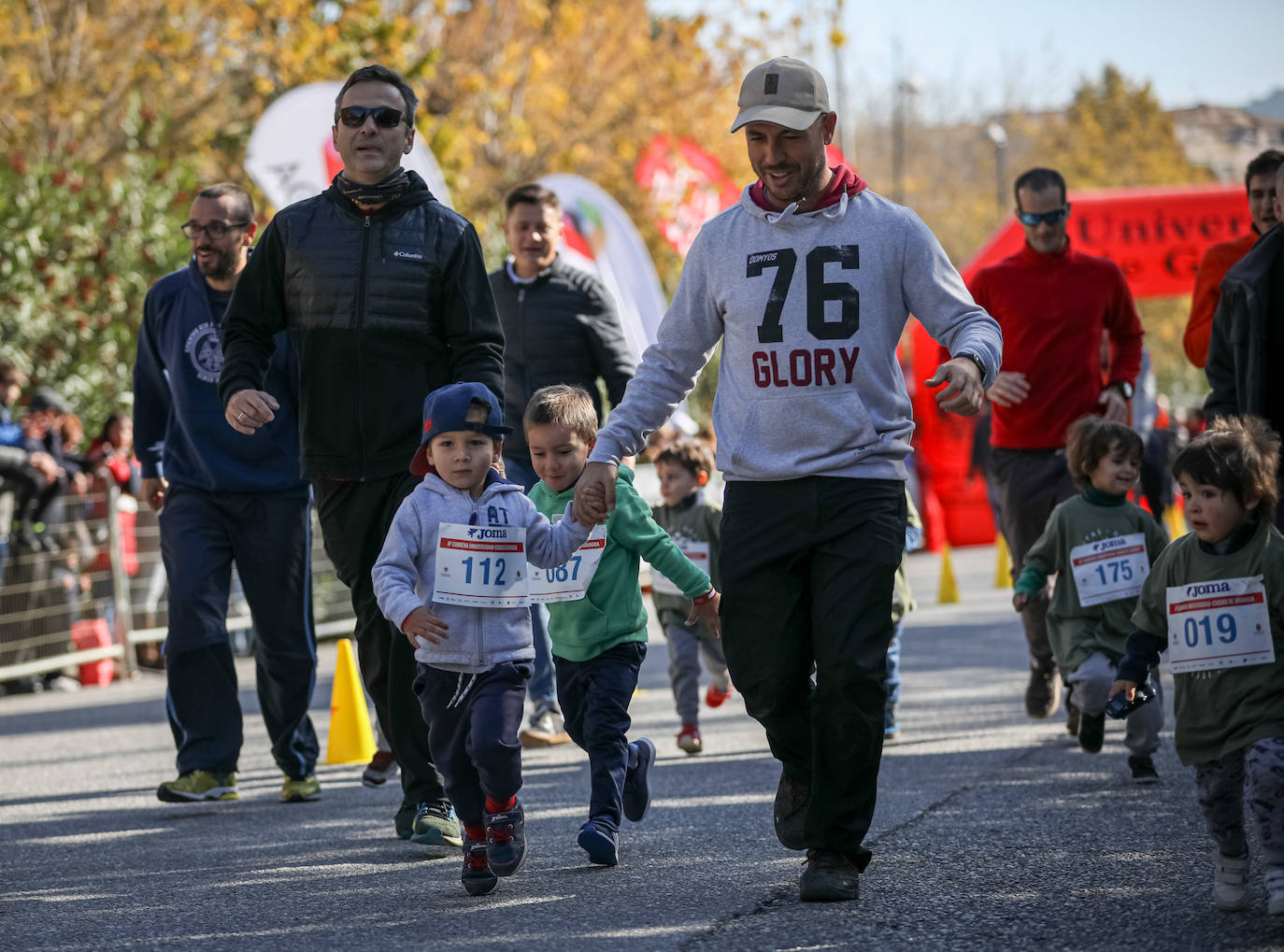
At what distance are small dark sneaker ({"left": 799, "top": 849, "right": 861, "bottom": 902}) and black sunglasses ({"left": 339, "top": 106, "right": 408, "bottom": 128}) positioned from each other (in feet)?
8.69

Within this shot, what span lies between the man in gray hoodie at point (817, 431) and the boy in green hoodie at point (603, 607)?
0.55 metres

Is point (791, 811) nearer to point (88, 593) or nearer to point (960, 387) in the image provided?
point (960, 387)

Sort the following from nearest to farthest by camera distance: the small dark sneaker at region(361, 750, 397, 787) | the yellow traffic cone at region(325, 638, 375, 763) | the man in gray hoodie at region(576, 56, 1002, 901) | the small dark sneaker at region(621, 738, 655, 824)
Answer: the man in gray hoodie at region(576, 56, 1002, 901) < the small dark sneaker at region(621, 738, 655, 824) < the small dark sneaker at region(361, 750, 397, 787) < the yellow traffic cone at region(325, 638, 375, 763)

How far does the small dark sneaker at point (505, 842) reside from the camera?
15.9 ft

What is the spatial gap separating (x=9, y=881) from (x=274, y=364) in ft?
6.93

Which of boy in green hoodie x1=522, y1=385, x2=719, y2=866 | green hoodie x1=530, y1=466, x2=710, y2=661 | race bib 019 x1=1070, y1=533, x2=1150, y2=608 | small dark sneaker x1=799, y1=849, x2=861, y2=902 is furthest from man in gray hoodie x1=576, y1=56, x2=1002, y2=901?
race bib 019 x1=1070, y1=533, x2=1150, y2=608

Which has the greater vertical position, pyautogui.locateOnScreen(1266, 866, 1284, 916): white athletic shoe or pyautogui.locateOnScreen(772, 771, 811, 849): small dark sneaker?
pyautogui.locateOnScreen(772, 771, 811, 849): small dark sneaker

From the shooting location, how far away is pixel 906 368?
26266 mm

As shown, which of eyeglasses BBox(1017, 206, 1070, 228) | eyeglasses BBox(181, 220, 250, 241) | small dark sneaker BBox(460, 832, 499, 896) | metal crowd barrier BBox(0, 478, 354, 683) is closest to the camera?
small dark sneaker BBox(460, 832, 499, 896)

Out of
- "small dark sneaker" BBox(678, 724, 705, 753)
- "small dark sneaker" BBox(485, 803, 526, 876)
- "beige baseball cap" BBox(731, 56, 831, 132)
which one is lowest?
"small dark sneaker" BBox(678, 724, 705, 753)

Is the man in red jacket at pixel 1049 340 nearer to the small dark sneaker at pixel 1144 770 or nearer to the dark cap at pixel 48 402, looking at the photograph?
the small dark sneaker at pixel 1144 770

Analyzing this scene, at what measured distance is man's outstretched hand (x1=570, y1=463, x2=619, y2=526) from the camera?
15.5ft

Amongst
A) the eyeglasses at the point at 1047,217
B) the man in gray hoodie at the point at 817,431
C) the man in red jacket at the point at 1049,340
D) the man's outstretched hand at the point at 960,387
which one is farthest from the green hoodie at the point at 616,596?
the eyeglasses at the point at 1047,217

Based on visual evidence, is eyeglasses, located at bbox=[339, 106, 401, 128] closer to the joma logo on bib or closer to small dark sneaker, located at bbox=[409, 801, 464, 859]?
small dark sneaker, located at bbox=[409, 801, 464, 859]
